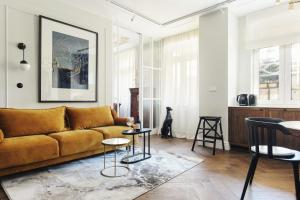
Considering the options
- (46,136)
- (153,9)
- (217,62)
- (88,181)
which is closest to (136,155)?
(88,181)

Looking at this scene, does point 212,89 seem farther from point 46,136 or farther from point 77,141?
point 46,136

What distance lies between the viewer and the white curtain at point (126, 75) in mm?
5746

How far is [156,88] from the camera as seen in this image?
219 inches

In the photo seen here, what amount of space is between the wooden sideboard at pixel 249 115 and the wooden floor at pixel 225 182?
0.40m

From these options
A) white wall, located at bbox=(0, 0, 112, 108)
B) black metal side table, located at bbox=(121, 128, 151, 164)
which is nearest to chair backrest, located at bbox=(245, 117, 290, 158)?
black metal side table, located at bbox=(121, 128, 151, 164)

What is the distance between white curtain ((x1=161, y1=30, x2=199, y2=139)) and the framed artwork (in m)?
2.12

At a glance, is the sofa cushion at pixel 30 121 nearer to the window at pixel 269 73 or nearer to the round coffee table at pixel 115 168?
the round coffee table at pixel 115 168

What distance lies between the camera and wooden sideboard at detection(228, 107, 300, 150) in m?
3.13

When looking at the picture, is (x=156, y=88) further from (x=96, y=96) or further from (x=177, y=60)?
(x=96, y=96)

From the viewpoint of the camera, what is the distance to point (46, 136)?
109 inches

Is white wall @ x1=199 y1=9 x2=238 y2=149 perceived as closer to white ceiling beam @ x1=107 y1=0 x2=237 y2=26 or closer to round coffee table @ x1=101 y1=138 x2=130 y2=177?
white ceiling beam @ x1=107 y1=0 x2=237 y2=26

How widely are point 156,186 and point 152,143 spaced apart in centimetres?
218

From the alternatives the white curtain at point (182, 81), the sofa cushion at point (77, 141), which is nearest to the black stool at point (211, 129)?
the white curtain at point (182, 81)

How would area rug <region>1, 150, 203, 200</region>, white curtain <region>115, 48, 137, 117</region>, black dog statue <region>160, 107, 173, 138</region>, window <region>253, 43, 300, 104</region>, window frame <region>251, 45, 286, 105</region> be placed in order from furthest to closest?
white curtain <region>115, 48, 137, 117</region>, black dog statue <region>160, 107, 173, 138</region>, window frame <region>251, 45, 286, 105</region>, window <region>253, 43, 300, 104</region>, area rug <region>1, 150, 203, 200</region>
